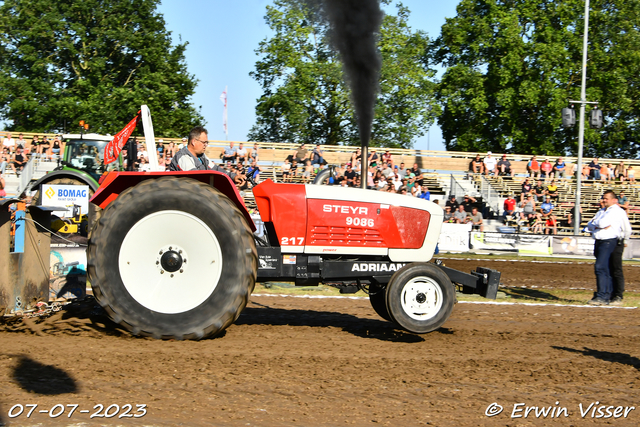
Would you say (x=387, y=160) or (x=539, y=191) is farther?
(x=539, y=191)

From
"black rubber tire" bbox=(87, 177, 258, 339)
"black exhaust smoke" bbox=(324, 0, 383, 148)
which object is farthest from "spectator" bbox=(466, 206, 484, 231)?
"black rubber tire" bbox=(87, 177, 258, 339)

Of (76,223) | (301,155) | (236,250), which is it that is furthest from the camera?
(301,155)

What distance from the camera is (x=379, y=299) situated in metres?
5.77

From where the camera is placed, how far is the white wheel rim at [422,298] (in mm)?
5184

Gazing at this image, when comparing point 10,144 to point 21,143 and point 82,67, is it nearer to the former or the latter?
point 21,143

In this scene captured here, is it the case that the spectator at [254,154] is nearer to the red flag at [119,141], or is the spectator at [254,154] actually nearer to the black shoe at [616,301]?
the black shoe at [616,301]

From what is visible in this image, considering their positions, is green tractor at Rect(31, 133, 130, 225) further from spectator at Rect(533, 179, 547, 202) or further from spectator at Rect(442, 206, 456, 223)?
spectator at Rect(533, 179, 547, 202)

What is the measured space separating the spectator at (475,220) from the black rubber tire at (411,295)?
12.7 meters

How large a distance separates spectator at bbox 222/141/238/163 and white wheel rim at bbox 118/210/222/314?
1400 centimetres

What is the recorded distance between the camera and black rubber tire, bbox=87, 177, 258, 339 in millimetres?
4590

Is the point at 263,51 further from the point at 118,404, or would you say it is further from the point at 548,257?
the point at 118,404

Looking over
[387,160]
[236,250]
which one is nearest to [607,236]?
[236,250]

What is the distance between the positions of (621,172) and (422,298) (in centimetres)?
2023

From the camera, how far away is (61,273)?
6238 millimetres
